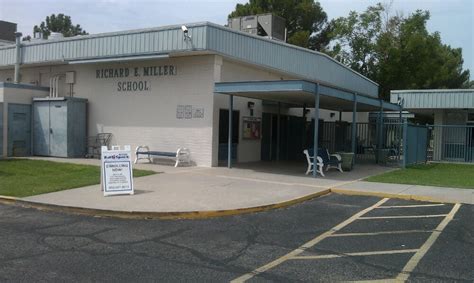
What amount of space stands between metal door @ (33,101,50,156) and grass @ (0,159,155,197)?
7.40 feet

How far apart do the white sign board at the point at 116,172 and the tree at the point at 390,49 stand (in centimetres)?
3680

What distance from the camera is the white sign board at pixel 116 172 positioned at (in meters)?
11.7

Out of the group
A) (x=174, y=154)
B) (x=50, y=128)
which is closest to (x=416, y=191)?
(x=174, y=154)

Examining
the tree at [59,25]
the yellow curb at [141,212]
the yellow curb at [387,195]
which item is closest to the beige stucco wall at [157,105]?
the yellow curb at [387,195]

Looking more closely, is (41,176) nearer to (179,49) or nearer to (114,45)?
(179,49)

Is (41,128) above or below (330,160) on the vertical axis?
above

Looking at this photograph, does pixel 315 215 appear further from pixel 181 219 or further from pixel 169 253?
pixel 169 253

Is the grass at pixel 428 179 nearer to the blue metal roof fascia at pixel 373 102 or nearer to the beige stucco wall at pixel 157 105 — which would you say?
the blue metal roof fascia at pixel 373 102

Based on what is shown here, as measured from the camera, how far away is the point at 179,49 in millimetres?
18109

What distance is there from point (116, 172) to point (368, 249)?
6.58 m

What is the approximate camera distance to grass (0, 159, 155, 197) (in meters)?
12.5

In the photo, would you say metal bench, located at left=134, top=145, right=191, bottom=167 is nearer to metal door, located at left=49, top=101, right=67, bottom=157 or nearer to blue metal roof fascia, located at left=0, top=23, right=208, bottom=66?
metal door, located at left=49, top=101, right=67, bottom=157

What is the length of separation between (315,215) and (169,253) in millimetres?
3984

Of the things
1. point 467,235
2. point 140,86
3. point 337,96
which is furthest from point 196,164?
point 467,235
